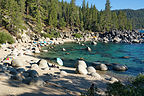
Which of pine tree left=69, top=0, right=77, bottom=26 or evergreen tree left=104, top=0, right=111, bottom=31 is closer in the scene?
pine tree left=69, top=0, right=77, bottom=26

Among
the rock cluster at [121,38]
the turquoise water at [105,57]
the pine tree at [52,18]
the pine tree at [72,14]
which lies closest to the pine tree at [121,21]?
the rock cluster at [121,38]

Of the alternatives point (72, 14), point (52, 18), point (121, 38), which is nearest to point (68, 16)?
point (72, 14)

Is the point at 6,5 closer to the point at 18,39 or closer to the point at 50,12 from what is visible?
the point at 18,39

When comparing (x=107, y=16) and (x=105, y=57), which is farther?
(x=107, y=16)

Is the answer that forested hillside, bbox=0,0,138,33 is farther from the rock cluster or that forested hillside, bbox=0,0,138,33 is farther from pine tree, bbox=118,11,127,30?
the rock cluster

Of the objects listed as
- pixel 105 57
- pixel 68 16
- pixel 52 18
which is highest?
pixel 68 16

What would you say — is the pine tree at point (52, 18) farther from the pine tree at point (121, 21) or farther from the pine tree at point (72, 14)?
the pine tree at point (121, 21)

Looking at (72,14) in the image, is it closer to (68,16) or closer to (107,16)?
(68,16)

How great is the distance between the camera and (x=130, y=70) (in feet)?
52.6

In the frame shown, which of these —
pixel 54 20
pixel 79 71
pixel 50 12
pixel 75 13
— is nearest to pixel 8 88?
pixel 79 71

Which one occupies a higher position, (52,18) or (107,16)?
(107,16)

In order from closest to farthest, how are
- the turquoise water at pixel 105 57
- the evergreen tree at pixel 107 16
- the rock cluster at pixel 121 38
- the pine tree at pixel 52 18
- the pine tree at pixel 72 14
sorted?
the turquoise water at pixel 105 57
the rock cluster at pixel 121 38
the pine tree at pixel 52 18
the pine tree at pixel 72 14
the evergreen tree at pixel 107 16

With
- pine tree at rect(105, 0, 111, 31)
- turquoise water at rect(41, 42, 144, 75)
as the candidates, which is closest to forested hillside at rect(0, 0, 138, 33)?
pine tree at rect(105, 0, 111, 31)

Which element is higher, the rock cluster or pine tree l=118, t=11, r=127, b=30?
pine tree l=118, t=11, r=127, b=30
